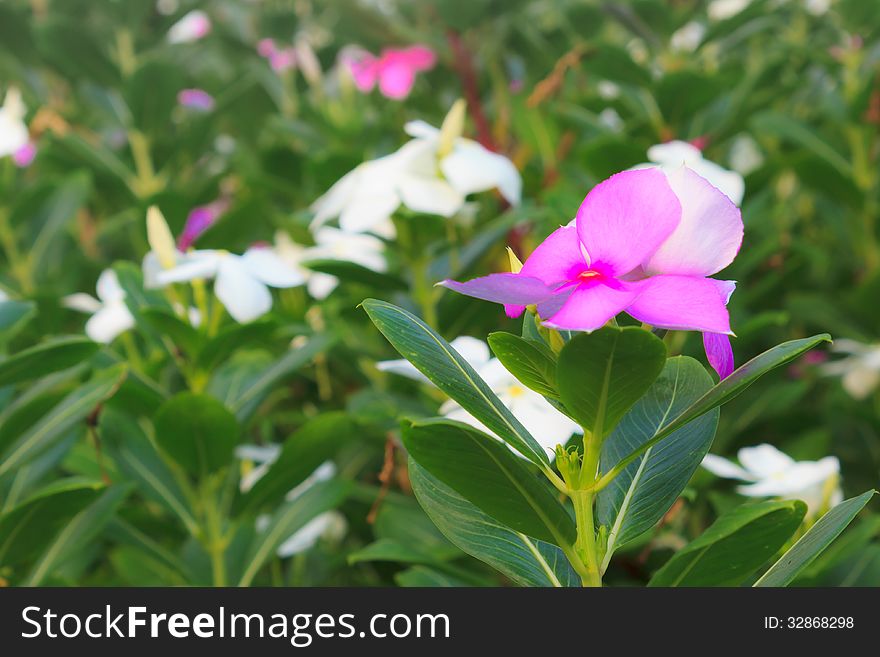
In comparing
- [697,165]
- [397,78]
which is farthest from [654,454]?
[397,78]

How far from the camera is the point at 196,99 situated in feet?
7.34

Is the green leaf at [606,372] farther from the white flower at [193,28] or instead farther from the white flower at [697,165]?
the white flower at [193,28]

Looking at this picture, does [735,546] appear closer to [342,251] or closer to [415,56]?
[342,251]

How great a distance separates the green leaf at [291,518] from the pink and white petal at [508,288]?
27.0 inches

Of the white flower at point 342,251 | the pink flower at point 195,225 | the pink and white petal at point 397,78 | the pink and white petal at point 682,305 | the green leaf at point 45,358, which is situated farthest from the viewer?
the pink and white petal at point 397,78

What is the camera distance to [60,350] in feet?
3.12

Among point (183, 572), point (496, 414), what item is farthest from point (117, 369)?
point (496, 414)

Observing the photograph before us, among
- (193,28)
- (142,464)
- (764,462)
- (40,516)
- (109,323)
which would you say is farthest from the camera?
(193,28)

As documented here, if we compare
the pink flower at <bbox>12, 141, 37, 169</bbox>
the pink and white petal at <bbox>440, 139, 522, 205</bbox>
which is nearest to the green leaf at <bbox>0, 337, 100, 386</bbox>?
the pink and white petal at <bbox>440, 139, 522, 205</bbox>

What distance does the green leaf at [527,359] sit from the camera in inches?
24.1

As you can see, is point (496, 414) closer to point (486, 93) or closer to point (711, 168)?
point (711, 168)

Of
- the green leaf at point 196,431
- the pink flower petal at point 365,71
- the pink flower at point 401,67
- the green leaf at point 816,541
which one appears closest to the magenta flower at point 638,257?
the green leaf at point 816,541

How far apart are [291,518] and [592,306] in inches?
29.2

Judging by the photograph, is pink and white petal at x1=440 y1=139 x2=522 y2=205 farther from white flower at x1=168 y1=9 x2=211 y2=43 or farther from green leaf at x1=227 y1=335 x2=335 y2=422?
white flower at x1=168 y1=9 x2=211 y2=43
